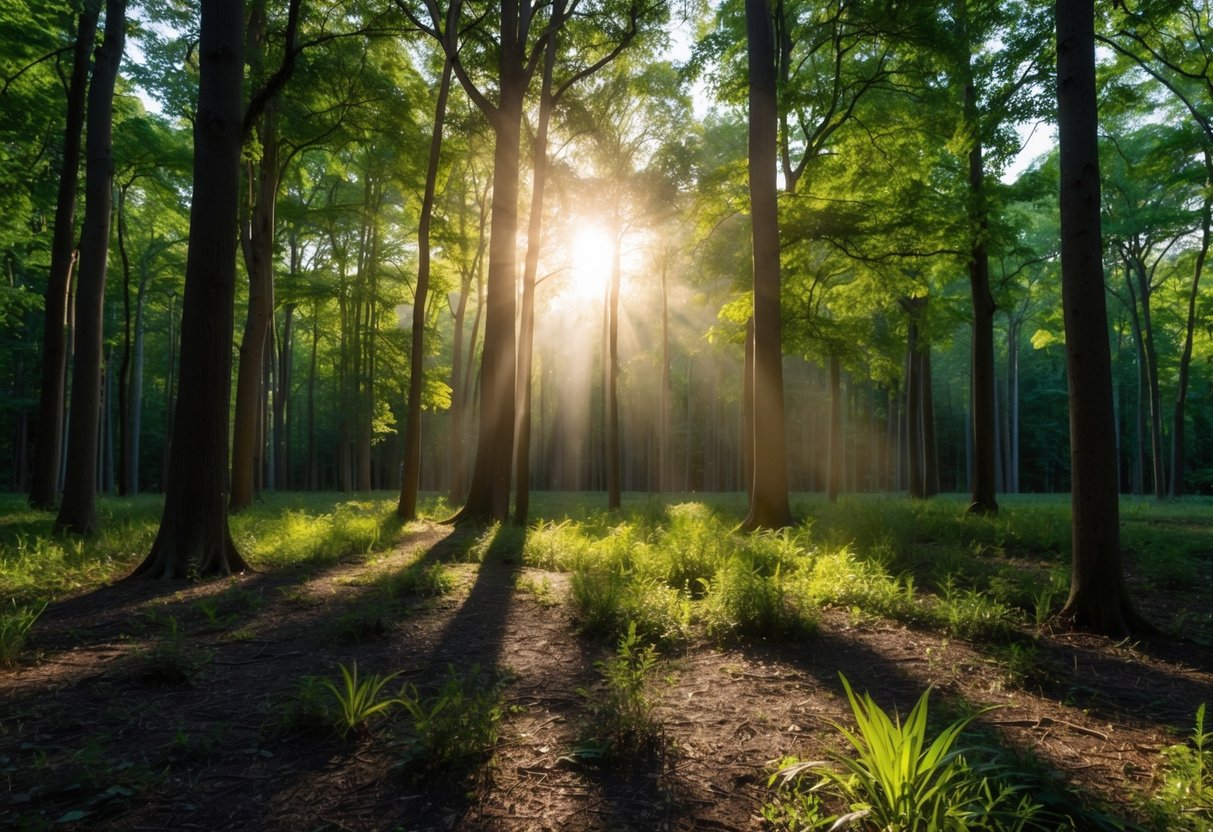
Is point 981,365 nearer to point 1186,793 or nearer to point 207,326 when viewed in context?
point 1186,793

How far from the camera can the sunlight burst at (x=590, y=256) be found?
635 inches

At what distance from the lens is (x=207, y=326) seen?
6.33m

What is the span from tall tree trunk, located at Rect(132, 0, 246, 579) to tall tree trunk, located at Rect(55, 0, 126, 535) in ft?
13.3

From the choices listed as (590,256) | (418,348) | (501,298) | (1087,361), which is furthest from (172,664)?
(590,256)

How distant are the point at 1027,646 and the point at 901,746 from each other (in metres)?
2.65

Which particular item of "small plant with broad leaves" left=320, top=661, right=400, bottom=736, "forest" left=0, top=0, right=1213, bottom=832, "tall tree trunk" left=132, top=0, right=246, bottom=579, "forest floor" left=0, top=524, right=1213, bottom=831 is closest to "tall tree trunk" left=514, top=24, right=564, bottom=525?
"forest" left=0, top=0, right=1213, bottom=832

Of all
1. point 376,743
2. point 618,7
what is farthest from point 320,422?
point 376,743

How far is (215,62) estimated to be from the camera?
6344 mm

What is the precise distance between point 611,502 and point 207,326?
10134 mm

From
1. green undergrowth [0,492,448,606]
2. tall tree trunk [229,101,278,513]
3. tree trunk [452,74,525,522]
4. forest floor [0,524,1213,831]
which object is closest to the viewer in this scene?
forest floor [0,524,1213,831]

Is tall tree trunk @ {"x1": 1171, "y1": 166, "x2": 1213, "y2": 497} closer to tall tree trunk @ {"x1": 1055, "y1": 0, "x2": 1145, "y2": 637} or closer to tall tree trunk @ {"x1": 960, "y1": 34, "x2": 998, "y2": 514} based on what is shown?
tall tree trunk @ {"x1": 960, "y1": 34, "x2": 998, "y2": 514}

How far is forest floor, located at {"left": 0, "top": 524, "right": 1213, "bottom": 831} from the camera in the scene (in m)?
2.46

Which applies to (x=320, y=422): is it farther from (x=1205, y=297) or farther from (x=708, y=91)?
(x=1205, y=297)

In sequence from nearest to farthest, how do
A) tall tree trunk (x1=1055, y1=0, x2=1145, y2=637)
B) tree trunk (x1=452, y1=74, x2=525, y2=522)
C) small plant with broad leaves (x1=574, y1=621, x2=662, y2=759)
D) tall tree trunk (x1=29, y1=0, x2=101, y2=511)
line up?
small plant with broad leaves (x1=574, y1=621, x2=662, y2=759) < tall tree trunk (x1=1055, y1=0, x2=1145, y2=637) < tree trunk (x1=452, y1=74, x2=525, y2=522) < tall tree trunk (x1=29, y1=0, x2=101, y2=511)
